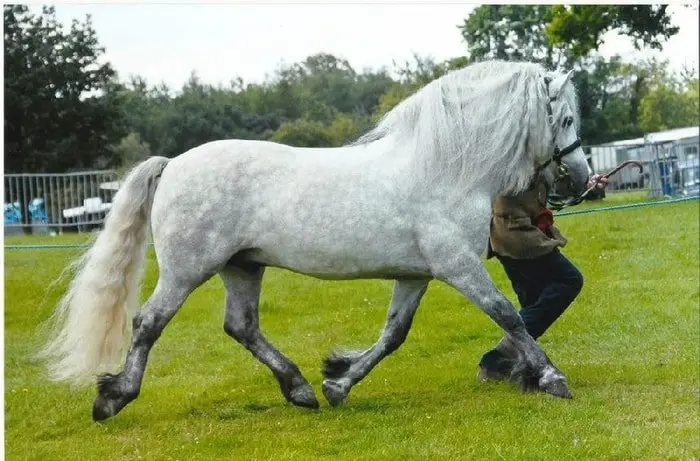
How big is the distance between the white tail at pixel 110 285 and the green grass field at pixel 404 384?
0.35 m

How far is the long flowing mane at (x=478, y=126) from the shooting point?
16.9ft

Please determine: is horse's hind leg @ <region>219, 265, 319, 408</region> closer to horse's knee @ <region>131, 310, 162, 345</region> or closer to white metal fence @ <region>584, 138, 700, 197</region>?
horse's knee @ <region>131, 310, 162, 345</region>

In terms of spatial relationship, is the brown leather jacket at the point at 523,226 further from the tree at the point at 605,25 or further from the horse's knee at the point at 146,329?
the horse's knee at the point at 146,329

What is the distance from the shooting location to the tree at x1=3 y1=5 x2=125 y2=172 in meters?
10.3

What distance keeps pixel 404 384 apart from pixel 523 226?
1.15 metres

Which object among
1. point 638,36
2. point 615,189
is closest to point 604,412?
point 638,36

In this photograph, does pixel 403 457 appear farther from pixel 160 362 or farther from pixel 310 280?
pixel 310 280

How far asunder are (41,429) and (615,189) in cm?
991

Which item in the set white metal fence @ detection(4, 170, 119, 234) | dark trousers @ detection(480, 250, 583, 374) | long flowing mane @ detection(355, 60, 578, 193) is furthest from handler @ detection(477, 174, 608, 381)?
white metal fence @ detection(4, 170, 119, 234)

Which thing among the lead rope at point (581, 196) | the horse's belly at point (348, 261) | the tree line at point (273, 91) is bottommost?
the horse's belly at point (348, 261)

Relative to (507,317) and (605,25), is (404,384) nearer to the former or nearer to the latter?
(507,317)

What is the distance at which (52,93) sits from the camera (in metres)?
10.9

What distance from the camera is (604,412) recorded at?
16.2 ft

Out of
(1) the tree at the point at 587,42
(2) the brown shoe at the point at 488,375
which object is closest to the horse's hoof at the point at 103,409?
(2) the brown shoe at the point at 488,375
